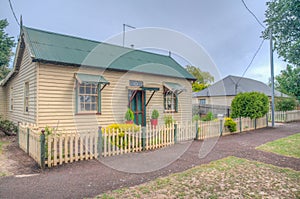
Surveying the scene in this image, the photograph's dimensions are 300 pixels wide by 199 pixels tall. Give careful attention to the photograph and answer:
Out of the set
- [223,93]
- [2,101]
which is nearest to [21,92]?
[2,101]

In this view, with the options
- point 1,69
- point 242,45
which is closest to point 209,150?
point 242,45

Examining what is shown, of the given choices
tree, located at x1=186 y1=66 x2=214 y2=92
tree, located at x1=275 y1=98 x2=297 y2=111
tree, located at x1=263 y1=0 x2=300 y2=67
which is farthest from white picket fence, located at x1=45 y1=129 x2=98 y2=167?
tree, located at x1=186 y1=66 x2=214 y2=92

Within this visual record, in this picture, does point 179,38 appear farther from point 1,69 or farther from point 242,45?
point 1,69

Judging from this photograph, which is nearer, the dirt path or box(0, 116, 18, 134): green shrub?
the dirt path

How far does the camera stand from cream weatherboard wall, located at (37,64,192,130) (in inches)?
314

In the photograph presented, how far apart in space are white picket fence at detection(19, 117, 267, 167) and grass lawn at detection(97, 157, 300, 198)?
244 centimetres

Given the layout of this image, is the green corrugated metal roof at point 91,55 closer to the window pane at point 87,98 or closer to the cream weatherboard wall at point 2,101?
the window pane at point 87,98

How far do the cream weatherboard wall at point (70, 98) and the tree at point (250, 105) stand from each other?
6205 millimetres

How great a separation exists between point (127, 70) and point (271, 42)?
37.7 feet

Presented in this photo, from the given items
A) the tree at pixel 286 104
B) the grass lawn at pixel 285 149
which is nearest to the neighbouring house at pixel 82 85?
the grass lawn at pixel 285 149

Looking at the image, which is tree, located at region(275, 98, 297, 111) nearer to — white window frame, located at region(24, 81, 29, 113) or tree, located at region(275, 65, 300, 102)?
Result: tree, located at region(275, 65, 300, 102)

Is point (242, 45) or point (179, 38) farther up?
point (242, 45)

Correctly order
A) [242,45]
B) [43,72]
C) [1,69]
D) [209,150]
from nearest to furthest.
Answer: [209,150], [43,72], [242,45], [1,69]

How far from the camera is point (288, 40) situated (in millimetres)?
10430
